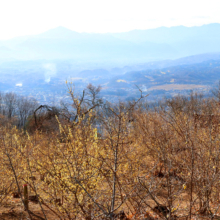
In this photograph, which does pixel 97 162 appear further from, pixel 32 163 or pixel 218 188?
pixel 218 188

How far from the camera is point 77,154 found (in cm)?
653

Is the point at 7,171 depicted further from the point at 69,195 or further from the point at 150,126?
the point at 150,126

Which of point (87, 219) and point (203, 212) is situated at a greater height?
point (87, 219)

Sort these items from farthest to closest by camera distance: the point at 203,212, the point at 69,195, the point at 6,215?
the point at 6,215, the point at 203,212, the point at 69,195

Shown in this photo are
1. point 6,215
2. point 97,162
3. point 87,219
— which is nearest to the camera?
point 87,219

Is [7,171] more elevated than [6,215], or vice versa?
[7,171]

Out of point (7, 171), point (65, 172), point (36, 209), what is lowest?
point (36, 209)

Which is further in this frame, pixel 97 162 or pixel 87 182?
pixel 97 162

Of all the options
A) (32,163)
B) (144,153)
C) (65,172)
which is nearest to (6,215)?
(32,163)

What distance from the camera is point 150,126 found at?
46.1ft

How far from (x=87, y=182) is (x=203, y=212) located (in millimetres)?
4140

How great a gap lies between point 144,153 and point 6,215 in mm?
6530

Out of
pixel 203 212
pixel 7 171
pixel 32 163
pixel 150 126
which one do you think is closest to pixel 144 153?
pixel 150 126

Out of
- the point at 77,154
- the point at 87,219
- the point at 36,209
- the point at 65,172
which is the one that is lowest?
the point at 36,209
